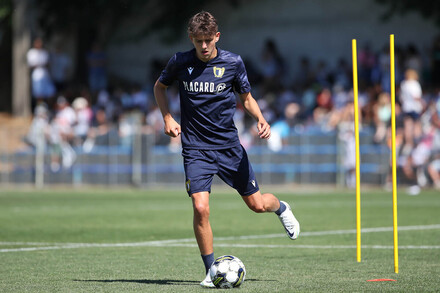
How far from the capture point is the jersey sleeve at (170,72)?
755cm

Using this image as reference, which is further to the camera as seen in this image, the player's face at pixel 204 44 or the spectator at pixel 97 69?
the spectator at pixel 97 69

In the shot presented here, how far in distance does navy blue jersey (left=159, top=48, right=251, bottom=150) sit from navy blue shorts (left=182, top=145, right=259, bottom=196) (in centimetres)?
7

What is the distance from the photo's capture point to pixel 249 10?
31.0m

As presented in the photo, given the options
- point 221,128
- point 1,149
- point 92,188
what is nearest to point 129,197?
point 92,188

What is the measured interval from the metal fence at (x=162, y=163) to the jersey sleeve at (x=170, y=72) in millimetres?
14894

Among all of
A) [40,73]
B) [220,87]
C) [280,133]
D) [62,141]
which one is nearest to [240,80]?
[220,87]

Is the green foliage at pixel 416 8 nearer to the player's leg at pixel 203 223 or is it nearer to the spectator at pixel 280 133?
the spectator at pixel 280 133

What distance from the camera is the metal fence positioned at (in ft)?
73.4

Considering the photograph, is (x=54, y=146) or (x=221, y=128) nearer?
(x=221, y=128)

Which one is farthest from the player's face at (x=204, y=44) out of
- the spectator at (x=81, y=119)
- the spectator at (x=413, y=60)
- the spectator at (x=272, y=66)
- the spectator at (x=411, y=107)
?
the spectator at (x=272, y=66)

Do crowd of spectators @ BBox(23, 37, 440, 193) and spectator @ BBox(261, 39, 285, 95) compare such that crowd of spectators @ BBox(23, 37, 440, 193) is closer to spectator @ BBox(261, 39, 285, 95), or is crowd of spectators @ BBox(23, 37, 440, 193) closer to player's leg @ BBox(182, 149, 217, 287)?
spectator @ BBox(261, 39, 285, 95)

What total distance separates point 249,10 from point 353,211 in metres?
17.0

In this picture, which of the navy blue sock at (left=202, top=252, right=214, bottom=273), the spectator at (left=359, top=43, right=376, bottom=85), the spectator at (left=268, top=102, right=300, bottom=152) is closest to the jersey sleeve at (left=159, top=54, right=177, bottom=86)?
the navy blue sock at (left=202, top=252, right=214, bottom=273)

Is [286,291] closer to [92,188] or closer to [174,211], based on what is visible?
[174,211]
